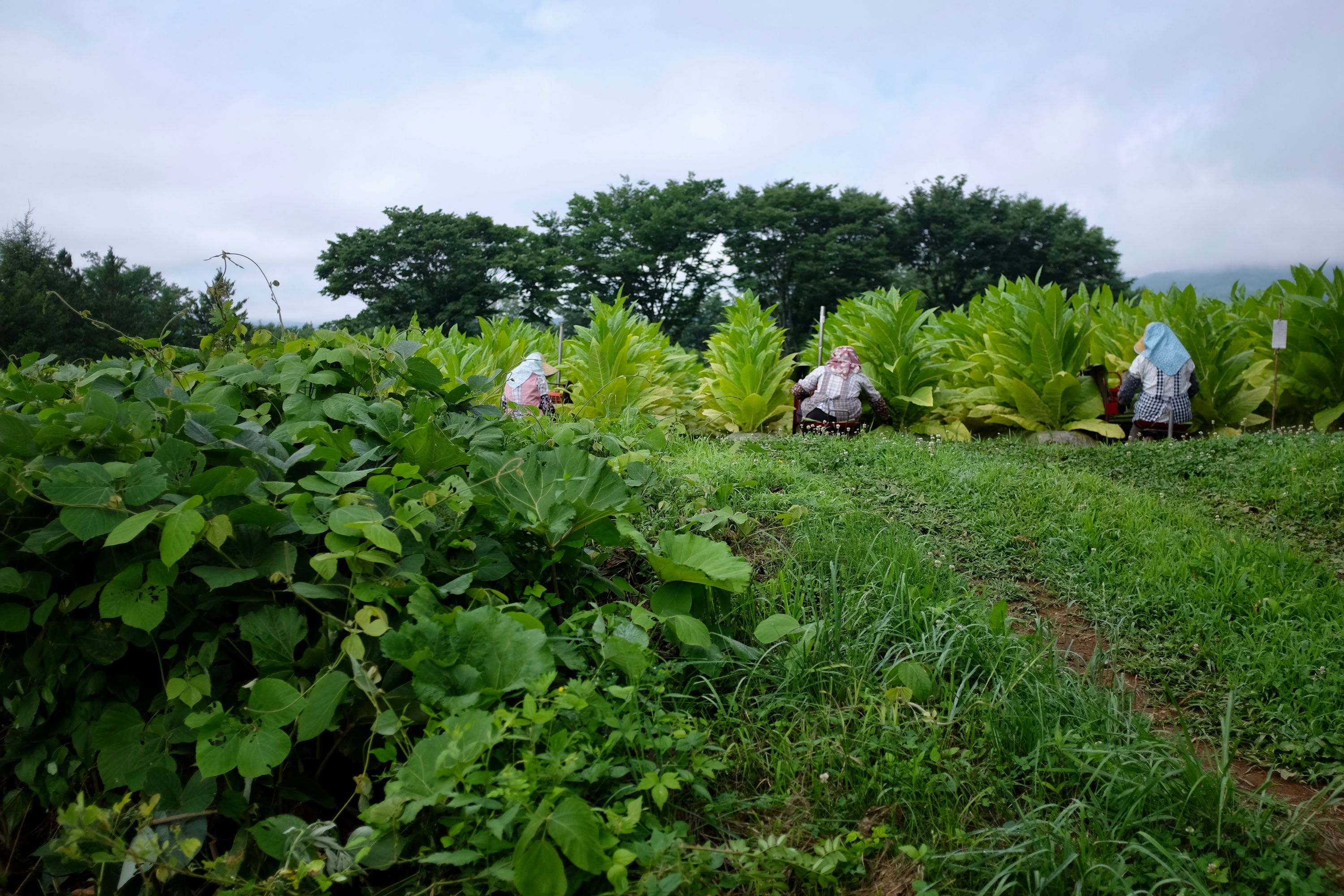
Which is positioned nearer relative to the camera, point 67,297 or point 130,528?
point 130,528

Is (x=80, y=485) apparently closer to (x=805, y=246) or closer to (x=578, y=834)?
(x=578, y=834)

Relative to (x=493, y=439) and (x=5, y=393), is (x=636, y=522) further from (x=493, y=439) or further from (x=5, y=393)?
(x=5, y=393)

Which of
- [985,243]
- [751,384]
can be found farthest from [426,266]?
[751,384]

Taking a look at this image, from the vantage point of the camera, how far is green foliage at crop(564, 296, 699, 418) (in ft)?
24.7

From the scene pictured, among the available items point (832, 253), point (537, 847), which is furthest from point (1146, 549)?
point (832, 253)

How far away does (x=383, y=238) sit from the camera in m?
32.2

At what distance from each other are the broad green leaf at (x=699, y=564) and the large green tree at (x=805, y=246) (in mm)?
30587

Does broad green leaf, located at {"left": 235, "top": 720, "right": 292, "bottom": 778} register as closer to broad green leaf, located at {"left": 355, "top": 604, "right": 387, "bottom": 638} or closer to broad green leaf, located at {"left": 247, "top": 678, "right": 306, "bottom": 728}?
broad green leaf, located at {"left": 247, "top": 678, "right": 306, "bottom": 728}

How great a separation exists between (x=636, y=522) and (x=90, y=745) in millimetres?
1628

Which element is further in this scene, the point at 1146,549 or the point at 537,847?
the point at 1146,549

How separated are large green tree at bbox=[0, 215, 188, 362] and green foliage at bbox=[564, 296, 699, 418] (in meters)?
14.5

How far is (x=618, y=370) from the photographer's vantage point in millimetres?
8000

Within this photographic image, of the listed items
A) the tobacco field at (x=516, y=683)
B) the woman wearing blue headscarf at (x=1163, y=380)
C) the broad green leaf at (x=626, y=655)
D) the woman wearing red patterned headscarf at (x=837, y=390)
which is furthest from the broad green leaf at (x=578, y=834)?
the woman wearing blue headscarf at (x=1163, y=380)

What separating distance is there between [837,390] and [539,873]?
591 centimetres
